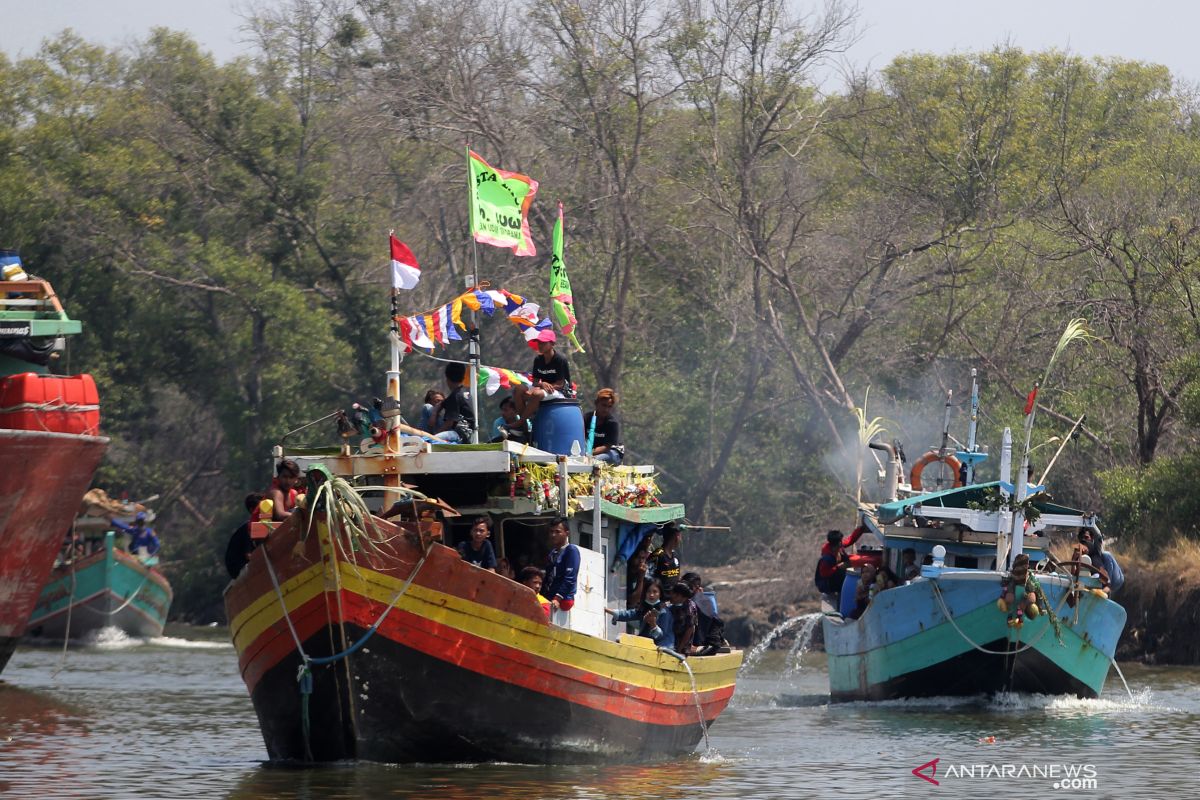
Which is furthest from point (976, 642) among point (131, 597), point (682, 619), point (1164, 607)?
point (131, 597)

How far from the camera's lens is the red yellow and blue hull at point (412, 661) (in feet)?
62.6

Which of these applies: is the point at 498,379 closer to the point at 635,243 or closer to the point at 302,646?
the point at 302,646

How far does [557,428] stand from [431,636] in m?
3.50

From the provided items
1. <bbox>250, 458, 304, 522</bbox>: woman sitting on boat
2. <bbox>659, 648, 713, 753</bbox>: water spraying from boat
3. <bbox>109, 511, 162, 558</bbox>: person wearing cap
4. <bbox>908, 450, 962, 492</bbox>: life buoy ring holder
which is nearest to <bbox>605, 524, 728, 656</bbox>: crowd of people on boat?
<bbox>659, 648, 713, 753</bbox>: water spraying from boat

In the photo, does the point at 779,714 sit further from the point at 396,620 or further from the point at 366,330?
the point at 366,330

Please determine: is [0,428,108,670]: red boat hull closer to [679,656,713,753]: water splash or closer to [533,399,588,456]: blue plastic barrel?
[533,399,588,456]: blue plastic barrel

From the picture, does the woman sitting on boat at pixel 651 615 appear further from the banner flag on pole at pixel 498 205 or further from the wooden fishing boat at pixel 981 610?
the wooden fishing boat at pixel 981 610

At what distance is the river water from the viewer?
1962 cm

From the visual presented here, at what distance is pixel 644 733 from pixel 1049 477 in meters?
26.2

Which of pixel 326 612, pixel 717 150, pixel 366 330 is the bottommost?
pixel 326 612

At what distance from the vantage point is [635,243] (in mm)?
50812

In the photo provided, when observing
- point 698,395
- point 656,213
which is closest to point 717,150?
point 656,213

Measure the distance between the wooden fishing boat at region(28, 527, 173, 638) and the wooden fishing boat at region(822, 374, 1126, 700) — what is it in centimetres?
2041

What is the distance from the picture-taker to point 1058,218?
47.0 metres
